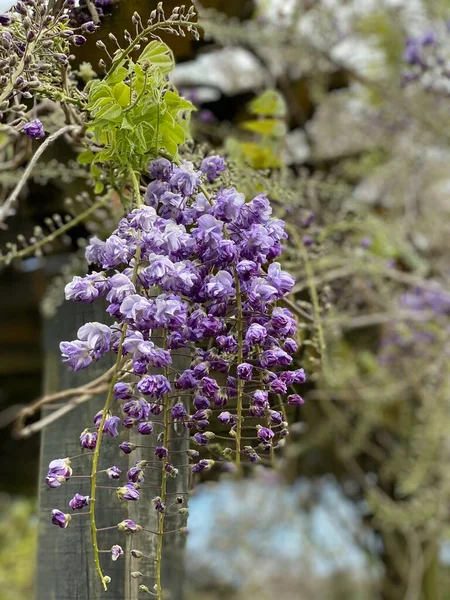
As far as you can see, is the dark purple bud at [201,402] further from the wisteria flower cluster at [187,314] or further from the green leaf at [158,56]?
the green leaf at [158,56]

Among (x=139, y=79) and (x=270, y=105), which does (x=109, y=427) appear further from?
(x=270, y=105)

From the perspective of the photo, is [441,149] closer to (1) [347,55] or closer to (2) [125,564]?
(1) [347,55]

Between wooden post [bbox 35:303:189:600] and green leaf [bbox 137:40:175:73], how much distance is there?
22 centimetres

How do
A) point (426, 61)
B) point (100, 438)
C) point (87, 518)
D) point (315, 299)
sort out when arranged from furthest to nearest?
point (426, 61) < point (315, 299) < point (87, 518) < point (100, 438)

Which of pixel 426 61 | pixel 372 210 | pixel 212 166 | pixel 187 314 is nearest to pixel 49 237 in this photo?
pixel 212 166

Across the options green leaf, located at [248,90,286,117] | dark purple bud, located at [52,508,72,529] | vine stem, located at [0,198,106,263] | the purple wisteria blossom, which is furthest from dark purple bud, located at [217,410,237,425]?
green leaf, located at [248,90,286,117]

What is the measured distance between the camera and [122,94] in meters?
0.58

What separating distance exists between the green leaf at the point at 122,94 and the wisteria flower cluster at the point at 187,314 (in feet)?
0.25

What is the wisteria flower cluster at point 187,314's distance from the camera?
473 mm

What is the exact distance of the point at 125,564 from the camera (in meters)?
0.64

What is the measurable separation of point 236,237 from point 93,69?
0.35m

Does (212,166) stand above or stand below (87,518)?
above

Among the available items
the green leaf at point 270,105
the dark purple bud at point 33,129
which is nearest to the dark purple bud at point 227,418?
the dark purple bud at point 33,129

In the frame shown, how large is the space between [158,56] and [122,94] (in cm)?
4
